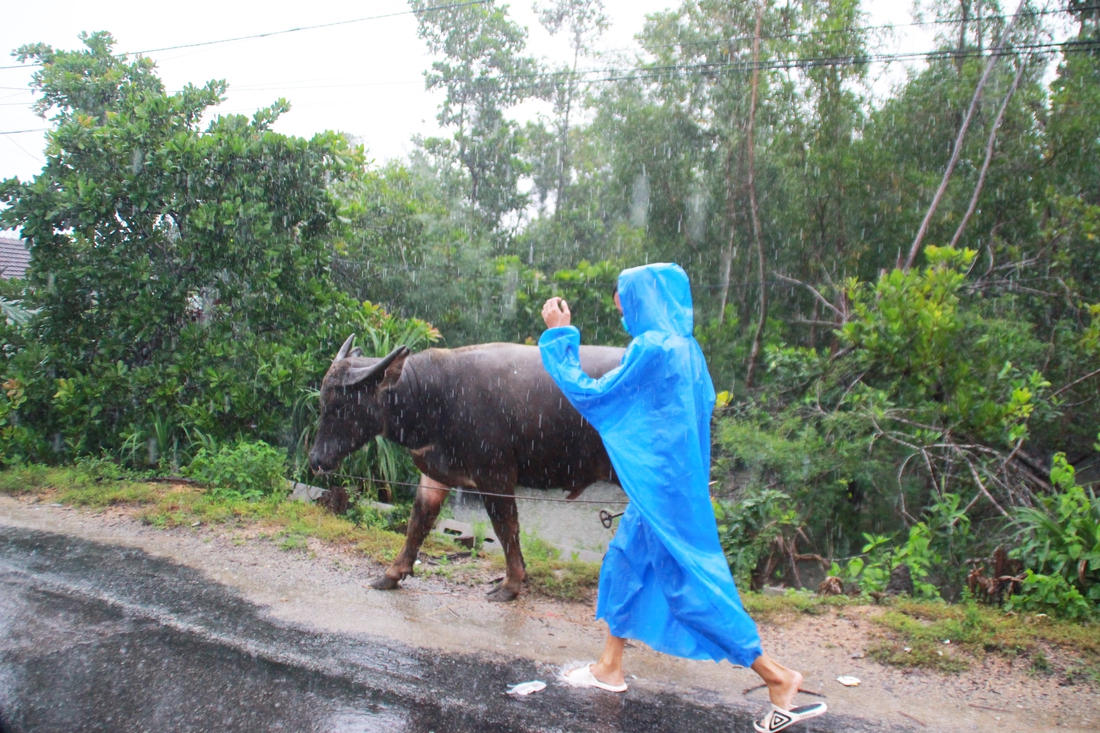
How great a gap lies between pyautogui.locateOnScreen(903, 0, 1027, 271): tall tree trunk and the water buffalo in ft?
21.7

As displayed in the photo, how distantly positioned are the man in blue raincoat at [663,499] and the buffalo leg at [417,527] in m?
1.98

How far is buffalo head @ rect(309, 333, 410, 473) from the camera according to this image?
5.53 meters

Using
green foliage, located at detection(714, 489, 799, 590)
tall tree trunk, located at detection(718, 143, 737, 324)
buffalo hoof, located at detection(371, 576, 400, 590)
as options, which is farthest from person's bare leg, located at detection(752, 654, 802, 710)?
tall tree trunk, located at detection(718, 143, 737, 324)

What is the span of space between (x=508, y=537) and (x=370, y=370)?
1.43m

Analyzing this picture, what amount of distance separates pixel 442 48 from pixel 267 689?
16687 millimetres

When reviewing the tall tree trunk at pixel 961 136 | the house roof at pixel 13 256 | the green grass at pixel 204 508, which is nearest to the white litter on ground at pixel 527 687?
the green grass at pixel 204 508

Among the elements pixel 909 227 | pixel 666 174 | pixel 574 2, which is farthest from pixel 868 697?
pixel 574 2

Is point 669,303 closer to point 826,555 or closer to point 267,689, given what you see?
point 267,689

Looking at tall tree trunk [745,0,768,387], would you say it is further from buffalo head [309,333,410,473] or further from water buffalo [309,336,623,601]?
buffalo head [309,333,410,473]

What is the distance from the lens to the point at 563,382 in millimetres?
3850

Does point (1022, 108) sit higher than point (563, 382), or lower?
higher

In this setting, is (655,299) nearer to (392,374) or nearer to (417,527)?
(392,374)

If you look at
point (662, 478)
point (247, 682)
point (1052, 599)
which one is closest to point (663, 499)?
point (662, 478)

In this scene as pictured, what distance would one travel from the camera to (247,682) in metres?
3.83
